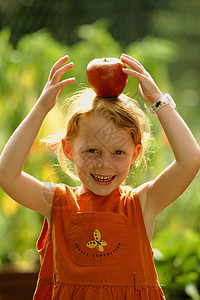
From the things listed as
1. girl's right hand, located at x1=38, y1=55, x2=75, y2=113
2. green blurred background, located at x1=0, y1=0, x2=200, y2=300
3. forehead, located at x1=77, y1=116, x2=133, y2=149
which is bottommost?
green blurred background, located at x1=0, y1=0, x2=200, y2=300

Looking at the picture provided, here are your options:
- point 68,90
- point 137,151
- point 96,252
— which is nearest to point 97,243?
point 96,252

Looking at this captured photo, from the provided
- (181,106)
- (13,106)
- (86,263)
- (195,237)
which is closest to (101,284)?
(86,263)

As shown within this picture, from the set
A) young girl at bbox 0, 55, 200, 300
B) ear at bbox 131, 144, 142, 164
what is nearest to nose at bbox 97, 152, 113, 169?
young girl at bbox 0, 55, 200, 300

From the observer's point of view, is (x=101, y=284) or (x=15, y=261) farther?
(x=15, y=261)

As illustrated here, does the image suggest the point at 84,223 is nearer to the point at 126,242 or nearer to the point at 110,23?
the point at 126,242

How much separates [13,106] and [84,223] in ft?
6.22

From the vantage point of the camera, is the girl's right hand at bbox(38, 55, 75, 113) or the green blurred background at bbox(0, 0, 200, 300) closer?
the girl's right hand at bbox(38, 55, 75, 113)

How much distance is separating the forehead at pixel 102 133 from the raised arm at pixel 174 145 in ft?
0.36

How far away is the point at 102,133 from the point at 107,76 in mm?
145

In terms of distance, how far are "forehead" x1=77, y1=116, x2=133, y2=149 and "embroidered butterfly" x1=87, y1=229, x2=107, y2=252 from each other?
9.0 inches

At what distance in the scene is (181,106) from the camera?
23.7 feet

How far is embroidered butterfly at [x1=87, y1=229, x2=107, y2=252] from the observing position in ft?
4.93

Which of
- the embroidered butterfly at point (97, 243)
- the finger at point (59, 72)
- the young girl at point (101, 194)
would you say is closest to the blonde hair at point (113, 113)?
the young girl at point (101, 194)

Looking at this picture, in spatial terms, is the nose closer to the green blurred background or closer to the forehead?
the forehead
